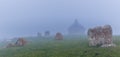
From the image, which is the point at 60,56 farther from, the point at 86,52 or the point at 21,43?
the point at 21,43

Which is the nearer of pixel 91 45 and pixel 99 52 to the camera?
pixel 99 52

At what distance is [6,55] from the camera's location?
79250mm

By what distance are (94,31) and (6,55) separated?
26729mm

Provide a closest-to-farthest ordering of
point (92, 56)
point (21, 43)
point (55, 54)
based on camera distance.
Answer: point (92, 56)
point (55, 54)
point (21, 43)

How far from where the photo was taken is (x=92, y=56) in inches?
2571

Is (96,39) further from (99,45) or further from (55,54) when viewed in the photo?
(55,54)

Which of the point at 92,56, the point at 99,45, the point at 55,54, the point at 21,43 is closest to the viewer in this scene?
the point at 92,56

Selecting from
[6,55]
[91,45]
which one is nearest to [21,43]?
[6,55]

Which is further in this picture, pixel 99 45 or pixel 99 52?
pixel 99 45

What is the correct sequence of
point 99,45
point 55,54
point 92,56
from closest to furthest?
1. point 92,56
2. point 55,54
3. point 99,45

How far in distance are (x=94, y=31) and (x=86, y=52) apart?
11838 mm

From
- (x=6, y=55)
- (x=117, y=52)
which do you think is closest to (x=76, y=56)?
(x=117, y=52)

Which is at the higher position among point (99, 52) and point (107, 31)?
point (107, 31)

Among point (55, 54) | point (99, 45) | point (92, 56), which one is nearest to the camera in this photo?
point (92, 56)
